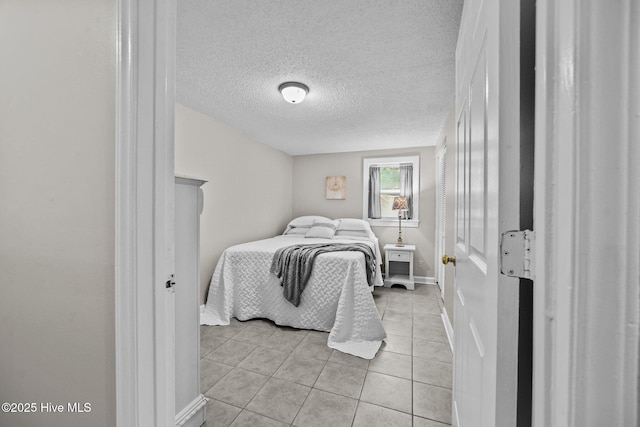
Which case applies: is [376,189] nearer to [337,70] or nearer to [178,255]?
[337,70]

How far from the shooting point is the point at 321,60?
6.25 ft

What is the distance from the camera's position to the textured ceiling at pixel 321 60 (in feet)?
Result: 4.75

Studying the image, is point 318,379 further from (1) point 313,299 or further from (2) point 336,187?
(2) point 336,187

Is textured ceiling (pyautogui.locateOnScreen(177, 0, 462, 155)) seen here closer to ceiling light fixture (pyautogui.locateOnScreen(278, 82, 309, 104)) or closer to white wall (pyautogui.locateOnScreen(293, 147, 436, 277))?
ceiling light fixture (pyautogui.locateOnScreen(278, 82, 309, 104))

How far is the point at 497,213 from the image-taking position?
20.6 inches

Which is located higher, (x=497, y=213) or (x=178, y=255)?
(x=497, y=213)

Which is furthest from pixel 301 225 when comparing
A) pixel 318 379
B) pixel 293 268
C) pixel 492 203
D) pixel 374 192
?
pixel 492 203

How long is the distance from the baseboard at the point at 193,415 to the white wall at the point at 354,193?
362cm

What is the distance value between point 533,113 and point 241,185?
3594 mm

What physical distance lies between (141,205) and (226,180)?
9.14ft

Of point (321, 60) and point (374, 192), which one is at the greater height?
point (321, 60)

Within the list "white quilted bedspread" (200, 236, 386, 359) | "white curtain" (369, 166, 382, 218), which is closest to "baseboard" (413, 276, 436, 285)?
"white curtain" (369, 166, 382, 218)

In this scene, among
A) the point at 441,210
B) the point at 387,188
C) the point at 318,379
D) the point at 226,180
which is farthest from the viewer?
the point at 387,188

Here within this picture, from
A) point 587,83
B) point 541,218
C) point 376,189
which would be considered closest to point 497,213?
point 541,218
